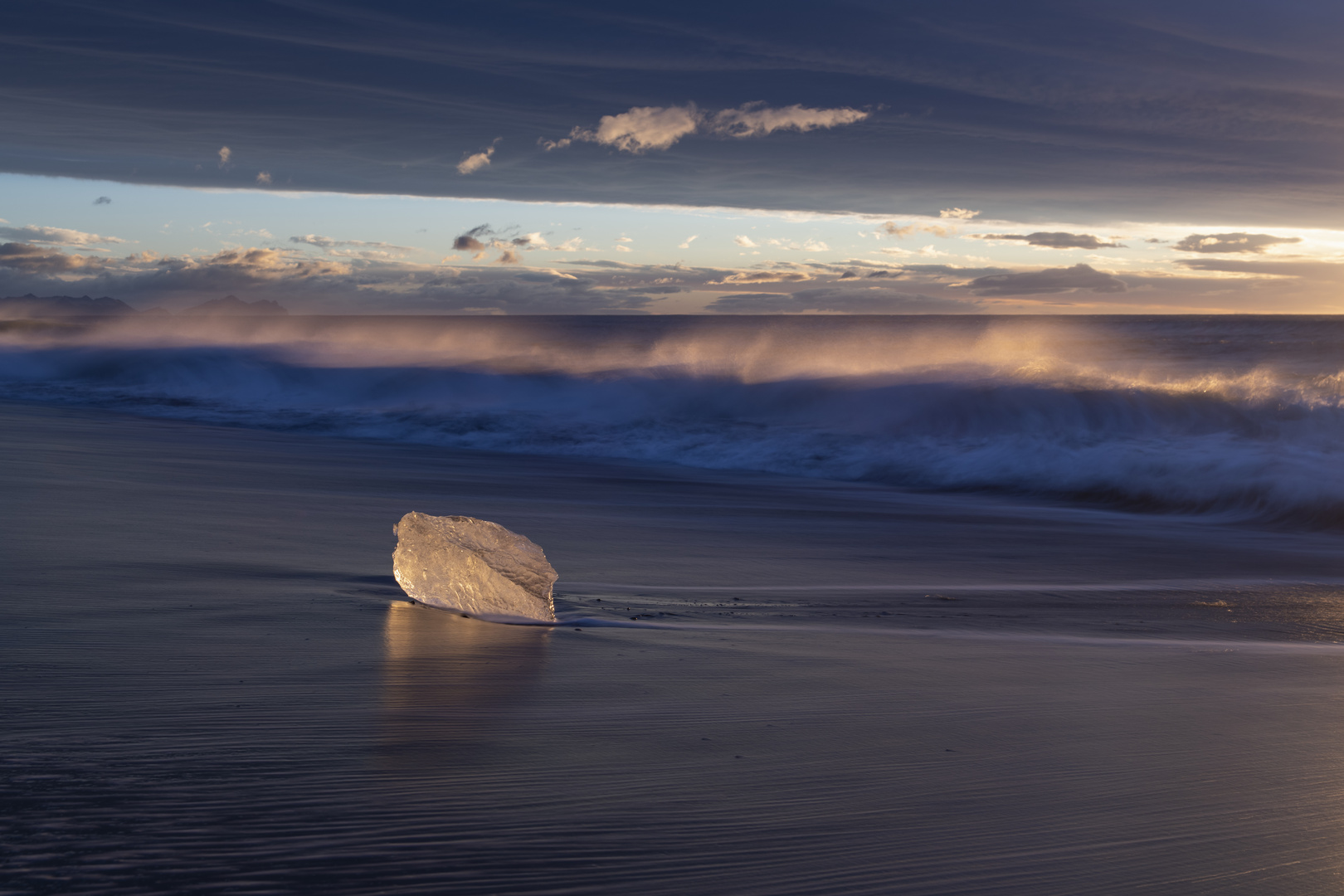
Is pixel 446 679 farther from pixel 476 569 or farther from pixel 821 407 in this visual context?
pixel 821 407

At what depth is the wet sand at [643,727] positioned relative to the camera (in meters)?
1.72

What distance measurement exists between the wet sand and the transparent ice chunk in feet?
0.44

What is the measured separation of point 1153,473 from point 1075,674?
9.54 meters

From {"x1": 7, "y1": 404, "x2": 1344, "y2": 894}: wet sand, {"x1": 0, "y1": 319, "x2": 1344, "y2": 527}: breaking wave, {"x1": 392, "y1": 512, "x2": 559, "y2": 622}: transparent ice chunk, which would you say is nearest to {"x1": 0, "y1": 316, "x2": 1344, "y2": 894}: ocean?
{"x1": 7, "y1": 404, "x2": 1344, "y2": 894}: wet sand

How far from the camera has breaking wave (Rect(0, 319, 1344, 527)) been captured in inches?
480

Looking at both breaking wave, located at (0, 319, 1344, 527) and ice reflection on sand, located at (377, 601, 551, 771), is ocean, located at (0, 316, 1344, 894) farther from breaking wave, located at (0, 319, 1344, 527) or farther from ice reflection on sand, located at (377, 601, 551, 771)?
breaking wave, located at (0, 319, 1344, 527)

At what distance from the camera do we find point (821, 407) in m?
20.2

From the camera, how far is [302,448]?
12.0 metres

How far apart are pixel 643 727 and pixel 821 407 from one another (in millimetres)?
17960

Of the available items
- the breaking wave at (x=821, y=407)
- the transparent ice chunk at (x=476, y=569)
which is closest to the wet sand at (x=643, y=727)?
the transparent ice chunk at (x=476, y=569)

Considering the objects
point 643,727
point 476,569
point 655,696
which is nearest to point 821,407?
point 476,569

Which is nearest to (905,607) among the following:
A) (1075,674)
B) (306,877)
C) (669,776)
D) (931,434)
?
(1075,674)

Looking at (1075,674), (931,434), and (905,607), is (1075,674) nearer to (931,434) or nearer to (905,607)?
(905,607)

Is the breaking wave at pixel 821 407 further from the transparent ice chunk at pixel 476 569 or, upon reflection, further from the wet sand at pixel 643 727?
the transparent ice chunk at pixel 476 569
